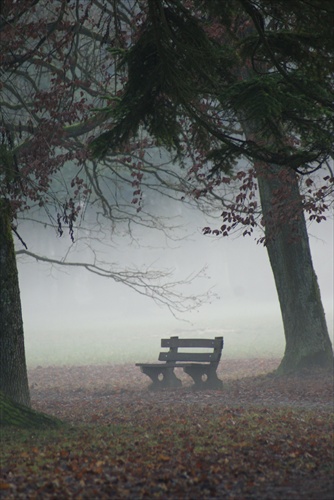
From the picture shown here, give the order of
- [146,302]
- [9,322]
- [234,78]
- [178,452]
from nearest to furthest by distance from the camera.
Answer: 1. [178,452]
2. [234,78]
3. [9,322]
4. [146,302]

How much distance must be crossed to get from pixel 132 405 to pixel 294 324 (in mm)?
4634

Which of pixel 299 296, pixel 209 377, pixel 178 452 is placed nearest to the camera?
pixel 178 452

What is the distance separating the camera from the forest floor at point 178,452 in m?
5.57

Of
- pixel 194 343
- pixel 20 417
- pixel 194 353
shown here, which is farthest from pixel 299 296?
pixel 20 417

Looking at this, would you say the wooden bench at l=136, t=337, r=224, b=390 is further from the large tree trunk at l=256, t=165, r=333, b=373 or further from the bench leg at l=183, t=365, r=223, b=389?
the large tree trunk at l=256, t=165, r=333, b=373

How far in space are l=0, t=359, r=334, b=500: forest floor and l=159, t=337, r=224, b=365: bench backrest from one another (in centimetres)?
230

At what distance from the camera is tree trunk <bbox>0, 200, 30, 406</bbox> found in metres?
9.88

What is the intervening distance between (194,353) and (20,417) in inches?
291

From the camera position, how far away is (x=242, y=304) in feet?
198

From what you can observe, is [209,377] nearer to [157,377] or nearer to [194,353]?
[194,353]

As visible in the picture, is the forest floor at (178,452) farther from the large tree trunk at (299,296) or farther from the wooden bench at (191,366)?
the large tree trunk at (299,296)

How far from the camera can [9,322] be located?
9.91m

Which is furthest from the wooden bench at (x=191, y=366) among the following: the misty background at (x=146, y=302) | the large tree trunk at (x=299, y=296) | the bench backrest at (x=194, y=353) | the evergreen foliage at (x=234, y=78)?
the misty background at (x=146, y=302)

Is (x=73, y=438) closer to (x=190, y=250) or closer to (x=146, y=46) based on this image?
(x=146, y=46)
